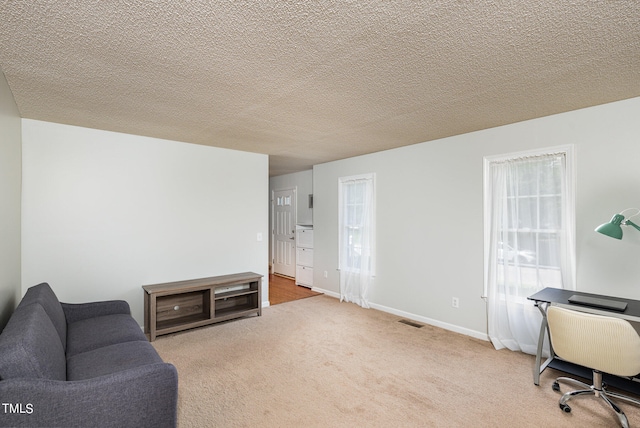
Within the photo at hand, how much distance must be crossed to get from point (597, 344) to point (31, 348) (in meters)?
3.35

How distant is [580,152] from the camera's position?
2842 millimetres

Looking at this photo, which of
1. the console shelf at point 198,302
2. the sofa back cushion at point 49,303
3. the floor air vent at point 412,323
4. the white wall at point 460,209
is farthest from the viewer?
the floor air vent at point 412,323

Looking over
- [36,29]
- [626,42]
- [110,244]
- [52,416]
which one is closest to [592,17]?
[626,42]

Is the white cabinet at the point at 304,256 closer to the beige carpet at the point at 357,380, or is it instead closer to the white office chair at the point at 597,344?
the beige carpet at the point at 357,380

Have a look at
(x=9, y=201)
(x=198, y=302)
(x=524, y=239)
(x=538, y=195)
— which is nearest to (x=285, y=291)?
(x=198, y=302)

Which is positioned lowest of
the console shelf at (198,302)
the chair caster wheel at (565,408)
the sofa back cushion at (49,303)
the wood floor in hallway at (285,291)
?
the wood floor in hallway at (285,291)

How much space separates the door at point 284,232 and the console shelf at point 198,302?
2480 mm

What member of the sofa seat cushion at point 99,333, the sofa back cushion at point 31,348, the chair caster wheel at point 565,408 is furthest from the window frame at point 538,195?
the sofa back cushion at point 31,348

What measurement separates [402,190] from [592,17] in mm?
2920

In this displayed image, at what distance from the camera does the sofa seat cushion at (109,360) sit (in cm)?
195

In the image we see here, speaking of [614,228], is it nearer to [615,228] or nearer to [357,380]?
[615,228]

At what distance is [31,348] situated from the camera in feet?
5.09

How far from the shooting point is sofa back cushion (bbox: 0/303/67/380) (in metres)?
1.44

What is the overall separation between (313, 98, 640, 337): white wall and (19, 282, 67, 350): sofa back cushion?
369 cm
